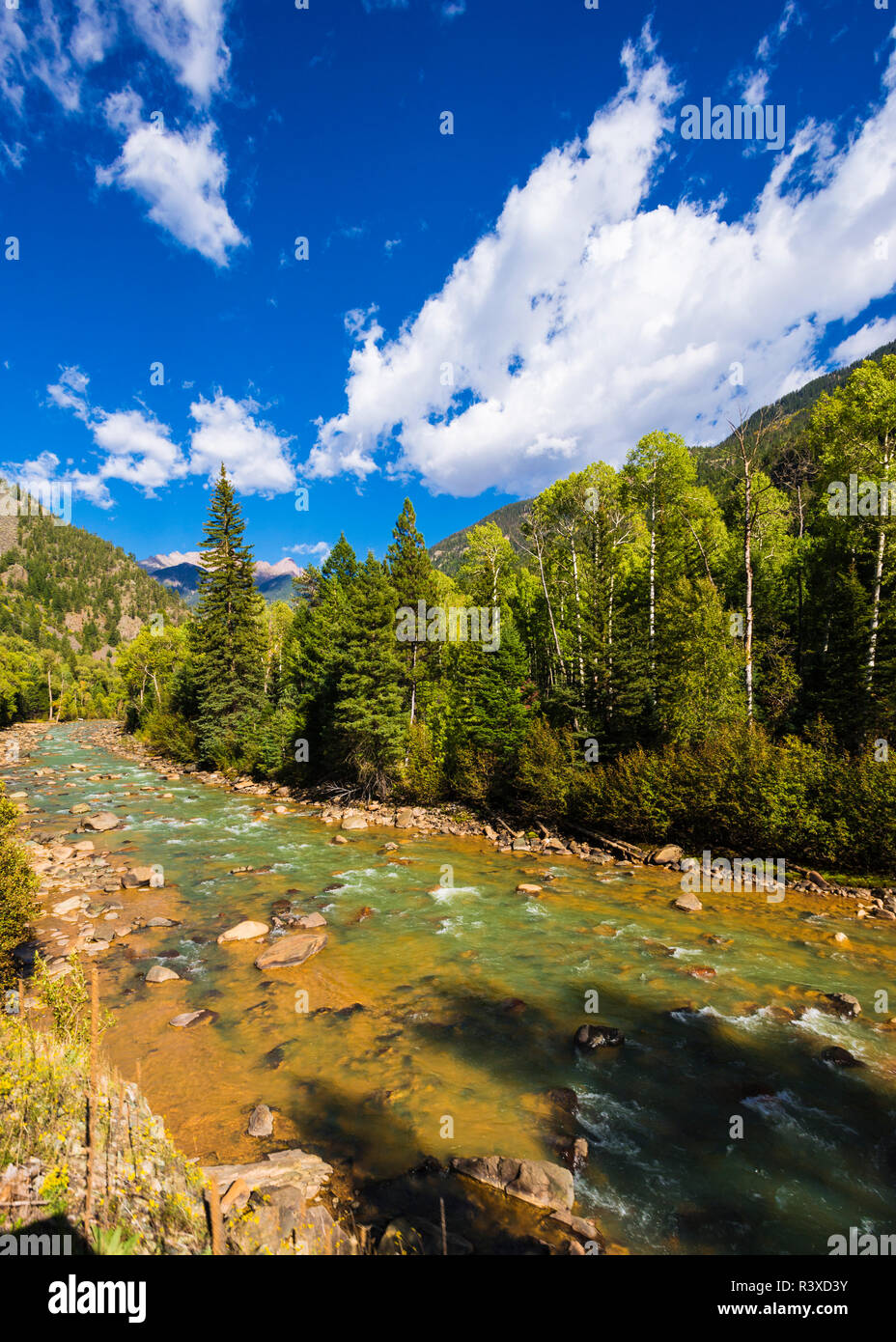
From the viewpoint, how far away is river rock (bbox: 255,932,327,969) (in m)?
13.0

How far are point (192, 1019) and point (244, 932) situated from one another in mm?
3853

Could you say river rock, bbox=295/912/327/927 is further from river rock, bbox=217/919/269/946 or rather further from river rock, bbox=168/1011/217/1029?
river rock, bbox=168/1011/217/1029

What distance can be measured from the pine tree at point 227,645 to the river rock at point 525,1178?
118ft

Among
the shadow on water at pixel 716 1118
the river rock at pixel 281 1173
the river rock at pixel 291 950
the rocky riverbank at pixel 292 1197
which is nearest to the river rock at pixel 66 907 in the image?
the rocky riverbank at pixel 292 1197

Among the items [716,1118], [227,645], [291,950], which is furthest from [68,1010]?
[227,645]

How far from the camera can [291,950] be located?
13539mm

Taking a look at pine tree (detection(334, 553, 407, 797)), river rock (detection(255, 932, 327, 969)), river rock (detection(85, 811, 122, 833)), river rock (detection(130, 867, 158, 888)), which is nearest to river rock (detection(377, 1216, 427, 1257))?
river rock (detection(255, 932, 327, 969))

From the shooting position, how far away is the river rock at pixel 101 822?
25491 millimetres

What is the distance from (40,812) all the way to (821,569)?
45.5 metres

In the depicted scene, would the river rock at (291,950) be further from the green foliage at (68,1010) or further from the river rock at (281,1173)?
the river rock at (281,1173)

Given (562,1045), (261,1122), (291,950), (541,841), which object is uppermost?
(261,1122)

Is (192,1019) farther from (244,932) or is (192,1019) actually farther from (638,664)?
(638,664)
